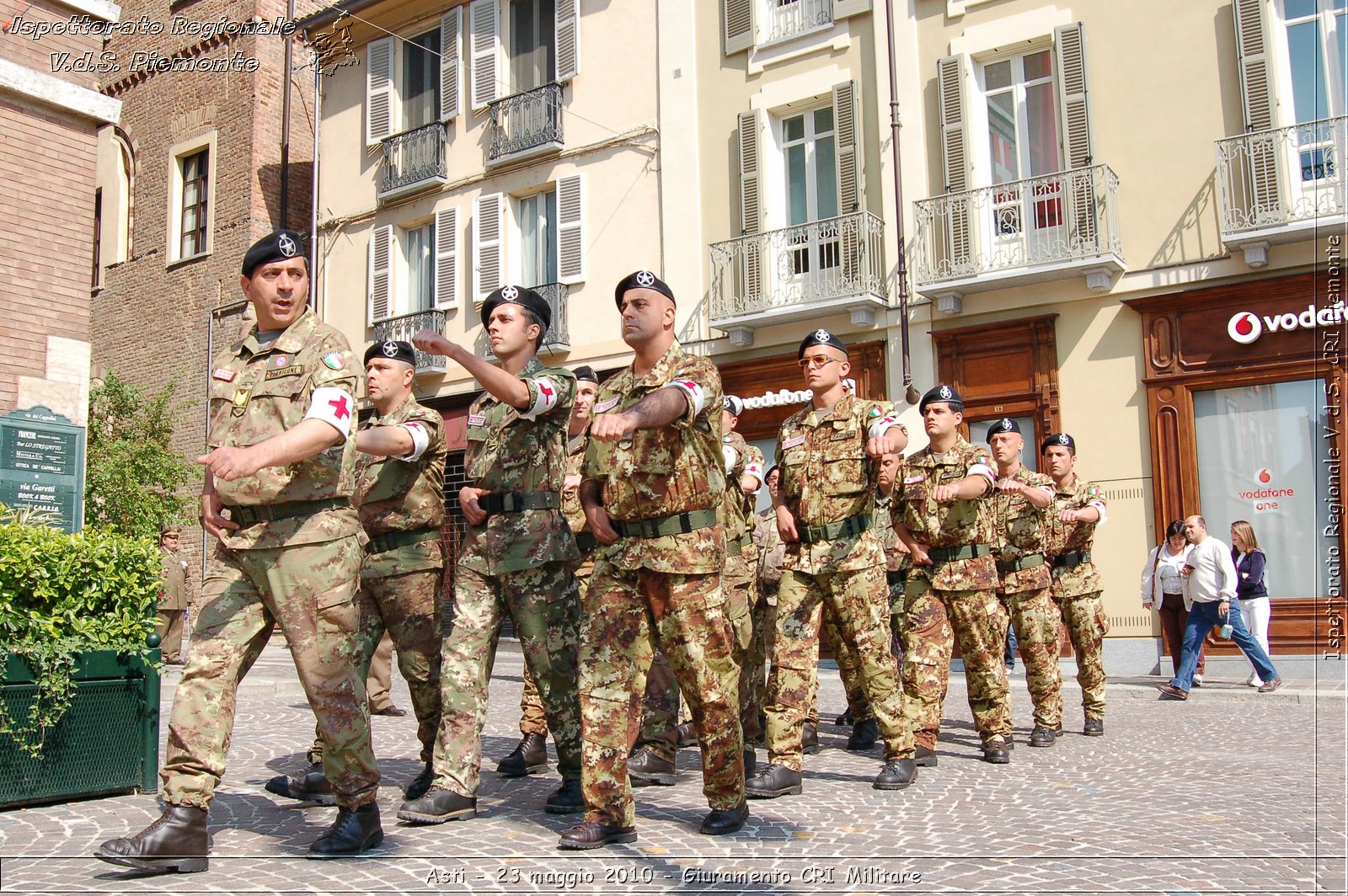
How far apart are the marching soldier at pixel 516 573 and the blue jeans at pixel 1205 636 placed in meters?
8.41

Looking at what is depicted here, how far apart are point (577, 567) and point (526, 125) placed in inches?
663

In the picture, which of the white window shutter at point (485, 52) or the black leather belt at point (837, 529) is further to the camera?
the white window shutter at point (485, 52)

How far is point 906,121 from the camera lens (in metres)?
17.7

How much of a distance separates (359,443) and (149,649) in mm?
1784

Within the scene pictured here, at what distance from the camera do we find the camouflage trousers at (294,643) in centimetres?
455

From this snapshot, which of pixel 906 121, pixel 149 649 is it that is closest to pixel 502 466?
pixel 149 649

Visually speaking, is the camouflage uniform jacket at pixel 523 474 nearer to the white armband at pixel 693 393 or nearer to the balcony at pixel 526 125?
the white armband at pixel 693 393

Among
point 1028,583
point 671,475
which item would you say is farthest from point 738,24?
point 671,475

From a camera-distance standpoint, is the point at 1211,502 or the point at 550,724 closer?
the point at 550,724

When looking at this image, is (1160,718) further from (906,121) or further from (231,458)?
(906,121)

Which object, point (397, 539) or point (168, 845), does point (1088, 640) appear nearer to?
point (397, 539)

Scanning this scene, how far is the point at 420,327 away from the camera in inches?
901

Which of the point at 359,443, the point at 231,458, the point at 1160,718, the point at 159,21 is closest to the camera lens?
the point at 231,458

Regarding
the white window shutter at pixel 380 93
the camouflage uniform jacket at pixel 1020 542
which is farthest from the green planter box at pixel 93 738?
the white window shutter at pixel 380 93
